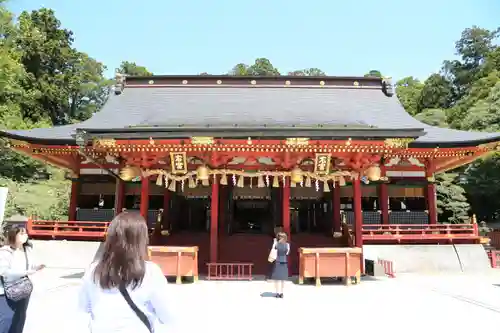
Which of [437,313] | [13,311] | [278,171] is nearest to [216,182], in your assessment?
[278,171]

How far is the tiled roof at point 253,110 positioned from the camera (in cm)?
1457

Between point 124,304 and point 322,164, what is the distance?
34.6 feet

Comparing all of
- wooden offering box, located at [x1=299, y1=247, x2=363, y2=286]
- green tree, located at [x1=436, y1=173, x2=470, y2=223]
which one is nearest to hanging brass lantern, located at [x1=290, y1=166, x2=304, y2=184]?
wooden offering box, located at [x1=299, y1=247, x2=363, y2=286]

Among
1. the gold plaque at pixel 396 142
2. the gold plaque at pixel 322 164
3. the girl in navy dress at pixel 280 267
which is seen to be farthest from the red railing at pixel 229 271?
the gold plaque at pixel 396 142

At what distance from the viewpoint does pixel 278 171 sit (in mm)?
12422

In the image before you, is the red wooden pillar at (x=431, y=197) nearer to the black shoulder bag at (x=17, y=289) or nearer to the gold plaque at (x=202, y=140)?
the gold plaque at (x=202, y=140)

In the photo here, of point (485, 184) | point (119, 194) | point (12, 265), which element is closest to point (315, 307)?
point (12, 265)

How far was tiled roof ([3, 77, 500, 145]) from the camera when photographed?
14570 millimetres

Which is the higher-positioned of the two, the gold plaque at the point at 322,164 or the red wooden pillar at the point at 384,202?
the gold plaque at the point at 322,164

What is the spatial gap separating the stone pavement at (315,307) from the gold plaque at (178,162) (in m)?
3.77

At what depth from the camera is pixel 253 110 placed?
16.2m

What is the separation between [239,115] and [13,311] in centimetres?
1224

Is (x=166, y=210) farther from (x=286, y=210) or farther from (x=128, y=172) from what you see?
(x=286, y=210)

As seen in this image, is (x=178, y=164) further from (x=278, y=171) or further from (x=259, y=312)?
(x=259, y=312)
